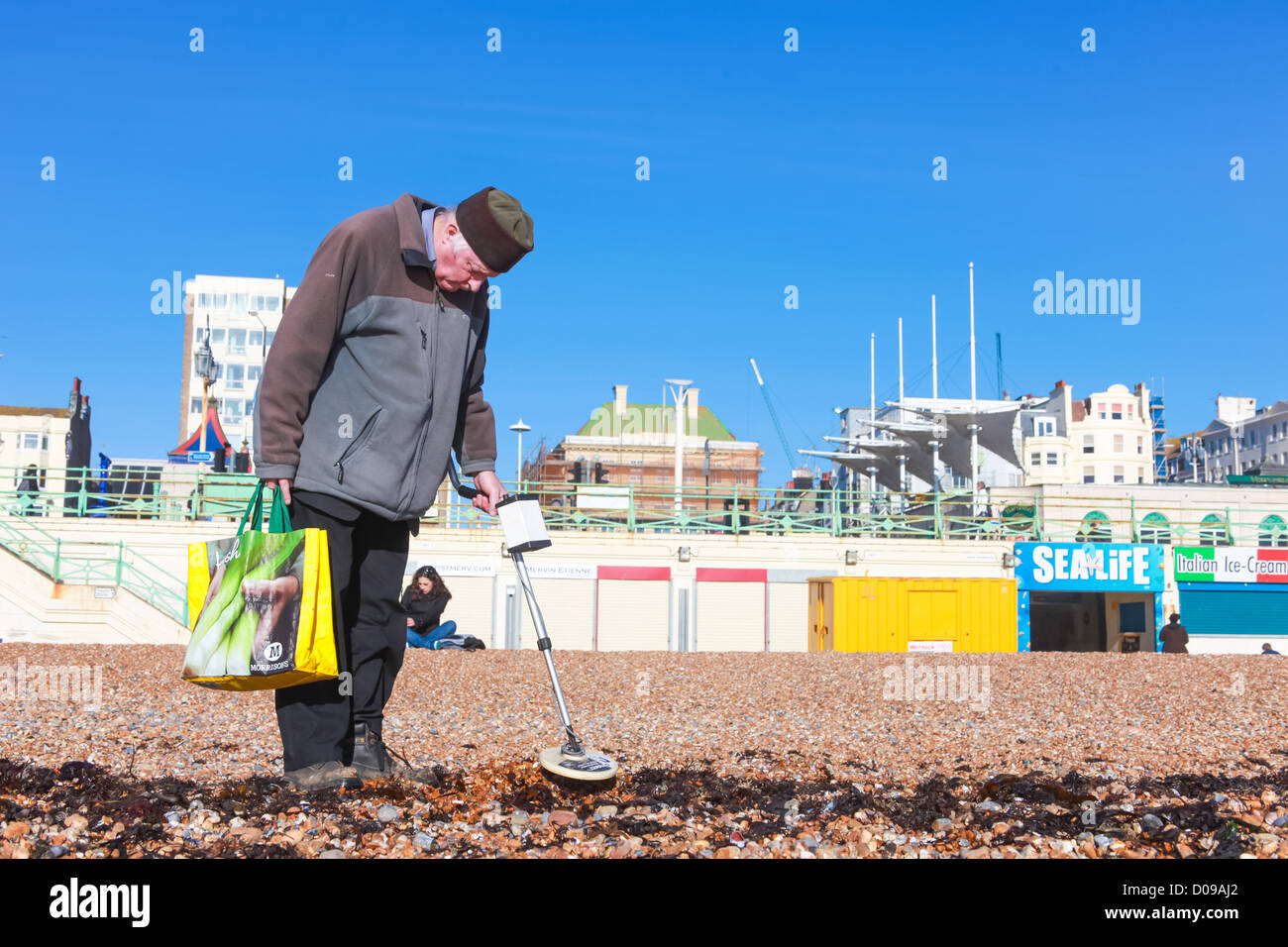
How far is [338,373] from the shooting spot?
10.5 feet

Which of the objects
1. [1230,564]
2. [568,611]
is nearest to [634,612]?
[568,611]

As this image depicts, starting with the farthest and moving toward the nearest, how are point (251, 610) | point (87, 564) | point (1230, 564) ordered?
1. point (1230, 564)
2. point (87, 564)
3. point (251, 610)

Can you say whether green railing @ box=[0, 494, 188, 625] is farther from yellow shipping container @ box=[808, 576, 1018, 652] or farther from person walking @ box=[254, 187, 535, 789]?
person walking @ box=[254, 187, 535, 789]

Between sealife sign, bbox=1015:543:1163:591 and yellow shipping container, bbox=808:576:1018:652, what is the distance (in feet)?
8.35

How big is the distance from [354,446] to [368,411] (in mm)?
115

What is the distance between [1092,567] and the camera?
2534 centimetres

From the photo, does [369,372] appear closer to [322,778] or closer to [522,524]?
[522,524]

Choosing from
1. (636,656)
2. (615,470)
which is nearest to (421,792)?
(636,656)

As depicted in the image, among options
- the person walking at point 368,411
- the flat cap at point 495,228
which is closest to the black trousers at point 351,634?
the person walking at point 368,411

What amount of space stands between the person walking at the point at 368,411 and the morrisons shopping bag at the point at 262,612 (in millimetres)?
115

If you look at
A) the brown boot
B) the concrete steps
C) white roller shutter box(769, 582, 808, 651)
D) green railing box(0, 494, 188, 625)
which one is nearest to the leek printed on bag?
the brown boot

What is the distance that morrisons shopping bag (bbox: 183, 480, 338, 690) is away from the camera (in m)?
2.75

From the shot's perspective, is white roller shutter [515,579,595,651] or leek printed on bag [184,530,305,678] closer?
leek printed on bag [184,530,305,678]
